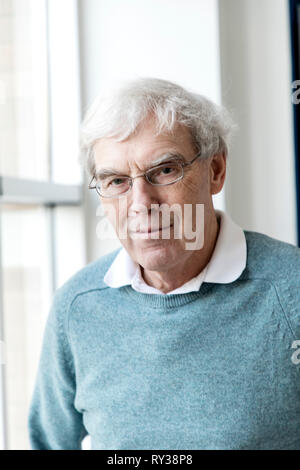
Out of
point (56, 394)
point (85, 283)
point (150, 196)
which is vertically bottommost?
point (56, 394)

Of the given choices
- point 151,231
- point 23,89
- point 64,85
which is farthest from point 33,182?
point 151,231

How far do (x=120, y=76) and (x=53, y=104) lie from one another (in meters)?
0.23

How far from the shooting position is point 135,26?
197 centimetres

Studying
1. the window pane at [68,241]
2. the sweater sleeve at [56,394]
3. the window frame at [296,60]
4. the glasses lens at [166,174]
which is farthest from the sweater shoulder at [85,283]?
the window frame at [296,60]

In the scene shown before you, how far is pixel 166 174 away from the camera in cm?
106

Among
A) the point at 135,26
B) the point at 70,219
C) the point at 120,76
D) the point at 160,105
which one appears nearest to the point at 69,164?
the point at 70,219

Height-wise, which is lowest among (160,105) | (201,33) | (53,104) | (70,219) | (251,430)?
(251,430)

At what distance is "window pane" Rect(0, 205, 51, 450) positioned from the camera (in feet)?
5.54

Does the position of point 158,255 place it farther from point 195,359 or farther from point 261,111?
point 261,111

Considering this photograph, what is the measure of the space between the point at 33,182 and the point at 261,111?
0.88 m

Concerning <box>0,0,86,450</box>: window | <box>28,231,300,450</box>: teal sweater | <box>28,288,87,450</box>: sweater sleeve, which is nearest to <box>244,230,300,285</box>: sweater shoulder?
<box>28,231,300,450</box>: teal sweater

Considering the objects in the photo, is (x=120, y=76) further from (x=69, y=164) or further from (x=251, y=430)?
(x=251, y=430)

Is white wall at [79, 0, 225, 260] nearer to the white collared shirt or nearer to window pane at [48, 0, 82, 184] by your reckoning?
window pane at [48, 0, 82, 184]

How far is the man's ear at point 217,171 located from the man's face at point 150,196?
4cm
